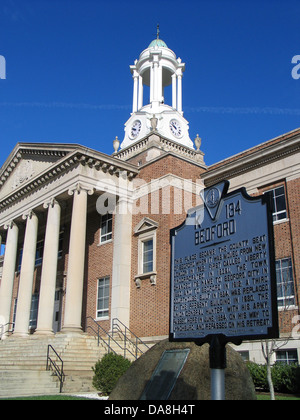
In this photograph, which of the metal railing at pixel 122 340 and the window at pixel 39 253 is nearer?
the metal railing at pixel 122 340

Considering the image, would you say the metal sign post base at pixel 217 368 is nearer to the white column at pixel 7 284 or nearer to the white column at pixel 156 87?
the white column at pixel 7 284

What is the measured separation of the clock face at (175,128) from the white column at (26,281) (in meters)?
22.2

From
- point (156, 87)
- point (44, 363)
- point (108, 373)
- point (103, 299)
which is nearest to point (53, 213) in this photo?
point (103, 299)

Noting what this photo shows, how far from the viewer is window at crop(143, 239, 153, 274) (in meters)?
22.0

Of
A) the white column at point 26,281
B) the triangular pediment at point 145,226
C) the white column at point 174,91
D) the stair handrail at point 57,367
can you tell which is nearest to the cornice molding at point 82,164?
the white column at point 26,281

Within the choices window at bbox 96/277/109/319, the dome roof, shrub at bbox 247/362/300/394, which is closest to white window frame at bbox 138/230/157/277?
window at bbox 96/277/109/319

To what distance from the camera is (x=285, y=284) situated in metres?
16.8

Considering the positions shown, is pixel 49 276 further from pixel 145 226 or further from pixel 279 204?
pixel 279 204

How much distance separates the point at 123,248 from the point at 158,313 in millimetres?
4263

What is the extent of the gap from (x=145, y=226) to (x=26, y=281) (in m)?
7.63

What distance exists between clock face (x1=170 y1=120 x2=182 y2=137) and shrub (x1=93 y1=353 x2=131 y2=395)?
32.3 m

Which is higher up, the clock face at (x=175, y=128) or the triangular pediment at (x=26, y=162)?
the clock face at (x=175, y=128)

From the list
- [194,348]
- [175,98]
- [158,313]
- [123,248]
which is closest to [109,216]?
[123,248]

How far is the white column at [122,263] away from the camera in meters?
21.8
